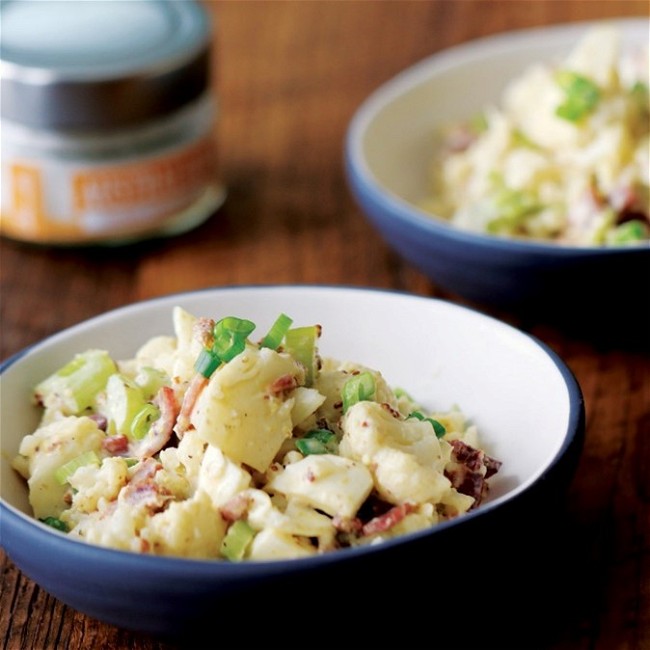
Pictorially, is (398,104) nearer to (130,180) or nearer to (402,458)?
(130,180)

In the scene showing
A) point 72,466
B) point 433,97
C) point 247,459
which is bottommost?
point 433,97

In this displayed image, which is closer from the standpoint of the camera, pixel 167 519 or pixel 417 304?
pixel 167 519

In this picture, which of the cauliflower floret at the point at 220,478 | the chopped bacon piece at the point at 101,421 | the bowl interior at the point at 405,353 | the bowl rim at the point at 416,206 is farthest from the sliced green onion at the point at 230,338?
the bowl rim at the point at 416,206

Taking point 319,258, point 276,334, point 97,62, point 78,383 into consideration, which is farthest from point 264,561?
point 97,62

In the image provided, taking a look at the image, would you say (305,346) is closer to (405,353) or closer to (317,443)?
(317,443)

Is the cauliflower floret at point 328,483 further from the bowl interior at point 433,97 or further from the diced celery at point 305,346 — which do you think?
the bowl interior at point 433,97

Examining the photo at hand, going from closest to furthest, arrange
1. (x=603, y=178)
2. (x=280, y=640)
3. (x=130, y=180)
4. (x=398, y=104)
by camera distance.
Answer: (x=280, y=640)
(x=603, y=178)
(x=130, y=180)
(x=398, y=104)

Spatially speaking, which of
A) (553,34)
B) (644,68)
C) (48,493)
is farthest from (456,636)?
(553,34)

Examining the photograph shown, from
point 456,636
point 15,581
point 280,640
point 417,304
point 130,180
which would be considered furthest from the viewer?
point 130,180
